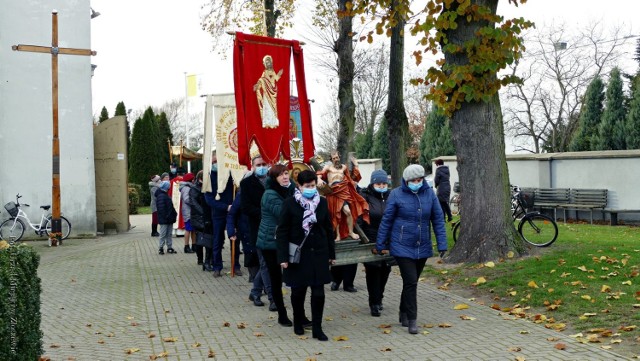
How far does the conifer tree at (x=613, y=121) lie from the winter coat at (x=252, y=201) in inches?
953

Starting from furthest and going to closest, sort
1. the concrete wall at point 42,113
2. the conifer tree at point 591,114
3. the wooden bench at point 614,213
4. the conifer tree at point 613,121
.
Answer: the conifer tree at point 591,114
the conifer tree at point 613,121
the wooden bench at point 614,213
the concrete wall at point 42,113

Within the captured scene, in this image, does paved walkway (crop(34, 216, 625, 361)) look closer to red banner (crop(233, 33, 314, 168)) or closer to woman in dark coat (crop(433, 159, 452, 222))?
red banner (crop(233, 33, 314, 168))

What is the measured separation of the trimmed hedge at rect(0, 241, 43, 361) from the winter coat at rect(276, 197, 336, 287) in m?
2.61

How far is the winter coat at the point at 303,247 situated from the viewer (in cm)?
814

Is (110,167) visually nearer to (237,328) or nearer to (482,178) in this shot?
(482,178)

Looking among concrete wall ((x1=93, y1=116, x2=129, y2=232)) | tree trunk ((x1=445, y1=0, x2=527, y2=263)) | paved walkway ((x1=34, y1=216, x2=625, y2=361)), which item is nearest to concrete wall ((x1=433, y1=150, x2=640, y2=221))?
tree trunk ((x1=445, y1=0, x2=527, y2=263))

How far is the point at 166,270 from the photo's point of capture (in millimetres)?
14750

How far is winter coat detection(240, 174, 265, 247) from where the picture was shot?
1001 centimetres

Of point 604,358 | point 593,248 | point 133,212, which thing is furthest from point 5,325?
point 133,212

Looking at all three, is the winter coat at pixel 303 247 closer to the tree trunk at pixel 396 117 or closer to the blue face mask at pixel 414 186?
the blue face mask at pixel 414 186

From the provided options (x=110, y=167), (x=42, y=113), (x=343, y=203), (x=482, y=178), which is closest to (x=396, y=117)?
(x=482, y=178)

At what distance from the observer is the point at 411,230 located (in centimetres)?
834

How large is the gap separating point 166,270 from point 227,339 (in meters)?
6.79

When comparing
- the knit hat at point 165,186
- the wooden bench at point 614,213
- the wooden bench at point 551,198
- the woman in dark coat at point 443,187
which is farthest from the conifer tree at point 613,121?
the knit hat at point 165,186
